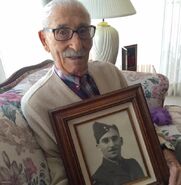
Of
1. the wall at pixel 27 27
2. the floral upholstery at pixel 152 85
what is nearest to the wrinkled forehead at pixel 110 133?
the floral upholstery at pixel 152 85

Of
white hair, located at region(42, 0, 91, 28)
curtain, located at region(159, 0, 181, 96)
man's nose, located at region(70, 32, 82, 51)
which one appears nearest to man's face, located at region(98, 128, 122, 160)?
man's nose, located at region(70, 32, 82, 51)

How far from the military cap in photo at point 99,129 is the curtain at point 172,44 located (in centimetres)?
193

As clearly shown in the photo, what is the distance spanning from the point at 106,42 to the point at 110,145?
0.88 meters

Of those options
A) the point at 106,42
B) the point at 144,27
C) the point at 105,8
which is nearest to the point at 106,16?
the point at 105,8

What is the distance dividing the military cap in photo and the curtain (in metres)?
1.93

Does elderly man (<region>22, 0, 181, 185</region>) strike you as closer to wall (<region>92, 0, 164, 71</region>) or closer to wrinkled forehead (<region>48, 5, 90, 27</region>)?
wrinkled forehead (<region>48, 5, 90, 27</region>)

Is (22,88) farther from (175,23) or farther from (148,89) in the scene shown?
(175,23)

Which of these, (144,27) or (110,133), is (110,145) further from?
(144,27)

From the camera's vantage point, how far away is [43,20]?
93cm

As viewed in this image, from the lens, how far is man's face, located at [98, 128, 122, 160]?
2.65ft

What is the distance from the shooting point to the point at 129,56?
Result: 171 cm

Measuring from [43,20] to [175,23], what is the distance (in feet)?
6.03

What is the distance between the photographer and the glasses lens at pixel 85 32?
917 mm

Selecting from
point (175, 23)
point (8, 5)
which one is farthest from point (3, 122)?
point (175, 23)
